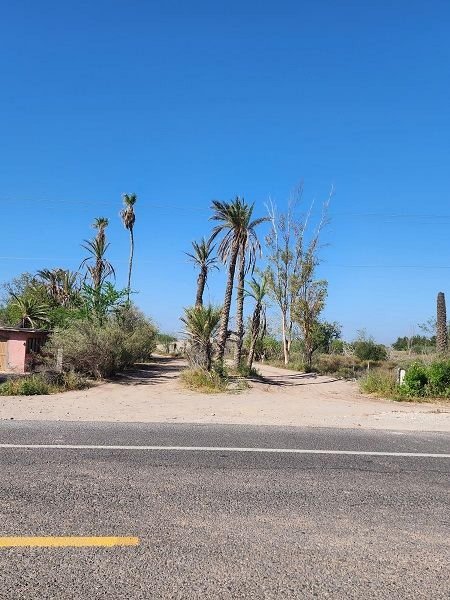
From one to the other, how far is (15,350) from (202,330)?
7960mm

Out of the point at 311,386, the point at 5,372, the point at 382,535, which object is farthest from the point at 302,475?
the point at 5,372

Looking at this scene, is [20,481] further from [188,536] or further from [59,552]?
[188,536]

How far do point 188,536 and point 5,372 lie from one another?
1840cm

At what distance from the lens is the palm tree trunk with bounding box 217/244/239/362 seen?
71.5ft

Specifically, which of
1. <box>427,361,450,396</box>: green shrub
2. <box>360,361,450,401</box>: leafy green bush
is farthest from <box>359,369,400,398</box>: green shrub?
<box>427,361,450,396</box>: green shrub

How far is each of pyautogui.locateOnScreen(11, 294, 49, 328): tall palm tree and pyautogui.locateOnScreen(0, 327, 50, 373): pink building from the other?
480cm

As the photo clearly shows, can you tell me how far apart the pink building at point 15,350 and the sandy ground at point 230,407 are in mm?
4429

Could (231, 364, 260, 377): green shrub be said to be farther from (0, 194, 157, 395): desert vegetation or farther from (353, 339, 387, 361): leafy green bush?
(353, 339, 387, 361): leafy green bush

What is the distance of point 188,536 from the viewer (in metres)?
4.29

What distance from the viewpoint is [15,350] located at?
69.2 feet

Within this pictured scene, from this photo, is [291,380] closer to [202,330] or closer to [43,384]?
[202,330]

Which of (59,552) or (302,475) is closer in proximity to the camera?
(59,552)

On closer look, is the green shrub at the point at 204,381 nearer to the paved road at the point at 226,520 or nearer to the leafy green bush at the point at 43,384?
the leafy green bush at the point at 43,384

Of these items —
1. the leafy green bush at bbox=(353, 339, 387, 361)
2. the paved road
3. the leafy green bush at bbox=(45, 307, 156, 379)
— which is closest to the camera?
the paved road
